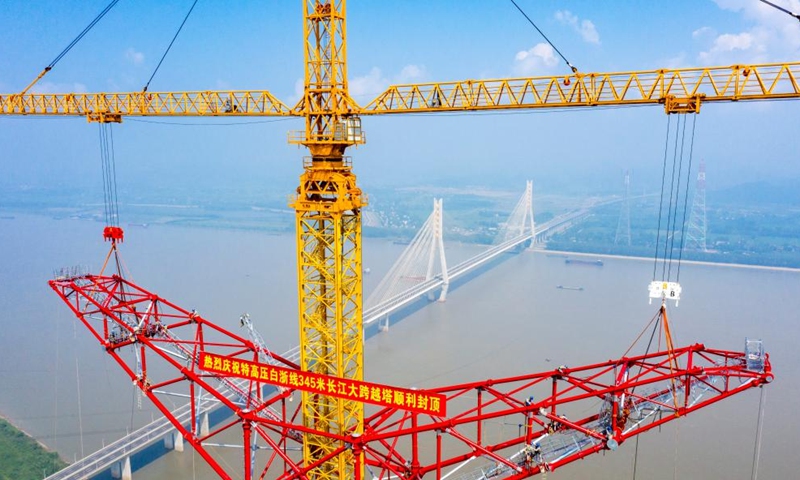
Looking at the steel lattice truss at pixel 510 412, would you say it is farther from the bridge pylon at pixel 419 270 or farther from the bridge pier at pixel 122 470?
the bridge pylon at pixel 419 270

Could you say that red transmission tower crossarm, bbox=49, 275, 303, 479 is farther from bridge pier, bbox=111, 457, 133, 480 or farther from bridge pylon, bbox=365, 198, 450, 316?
bridge pylon, bbox=365, 198, 450, 316

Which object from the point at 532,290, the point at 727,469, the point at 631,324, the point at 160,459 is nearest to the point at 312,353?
the point at 160,459

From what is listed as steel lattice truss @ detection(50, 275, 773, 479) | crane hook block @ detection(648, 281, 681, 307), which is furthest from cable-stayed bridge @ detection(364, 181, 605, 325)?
crane hook block @ detection(648, 281, 681, 307)

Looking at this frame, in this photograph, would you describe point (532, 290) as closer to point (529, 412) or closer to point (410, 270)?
point (410, 270)

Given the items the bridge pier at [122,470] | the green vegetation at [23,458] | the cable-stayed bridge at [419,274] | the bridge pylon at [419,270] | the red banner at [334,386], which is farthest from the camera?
the bridge pylon at [419,270]

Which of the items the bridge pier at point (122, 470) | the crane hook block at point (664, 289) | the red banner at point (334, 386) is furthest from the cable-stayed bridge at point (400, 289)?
the crane hook block at point (664, 289)

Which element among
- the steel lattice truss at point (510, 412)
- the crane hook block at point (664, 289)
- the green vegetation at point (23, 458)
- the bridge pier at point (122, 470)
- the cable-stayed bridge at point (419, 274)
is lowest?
the green vegetation at point (23, 458)

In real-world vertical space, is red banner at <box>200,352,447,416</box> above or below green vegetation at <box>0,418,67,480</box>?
above
